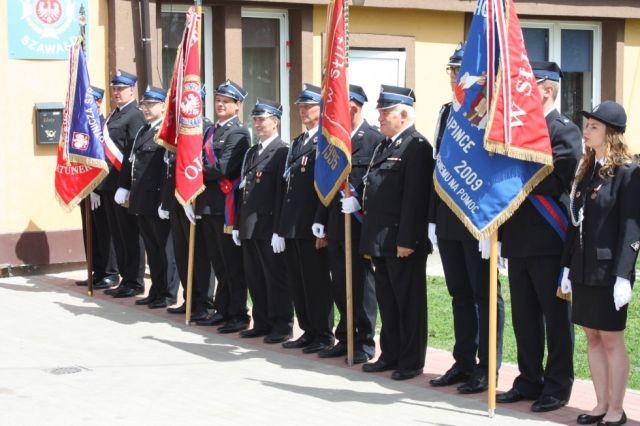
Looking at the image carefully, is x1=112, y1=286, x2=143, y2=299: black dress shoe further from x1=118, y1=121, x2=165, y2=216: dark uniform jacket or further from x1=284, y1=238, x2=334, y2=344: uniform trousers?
x1=284, y1=238, x2=334, y2=344: uniform trousers

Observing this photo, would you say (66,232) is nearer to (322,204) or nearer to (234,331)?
(234,331)

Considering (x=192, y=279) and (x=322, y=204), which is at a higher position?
(x=322, y=204)

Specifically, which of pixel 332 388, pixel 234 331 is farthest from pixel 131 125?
pixel 332 388

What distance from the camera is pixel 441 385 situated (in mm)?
8438

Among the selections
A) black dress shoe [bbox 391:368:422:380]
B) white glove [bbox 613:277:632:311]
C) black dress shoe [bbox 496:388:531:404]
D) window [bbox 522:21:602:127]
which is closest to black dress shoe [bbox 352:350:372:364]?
black dress shoe [bbox 391:368:422:380]

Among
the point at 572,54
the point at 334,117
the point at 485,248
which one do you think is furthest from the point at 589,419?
A: the point at 572,54

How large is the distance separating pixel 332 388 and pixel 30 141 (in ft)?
21.6

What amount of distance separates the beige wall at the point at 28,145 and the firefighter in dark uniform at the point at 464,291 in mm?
6509

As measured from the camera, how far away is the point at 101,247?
1323cm

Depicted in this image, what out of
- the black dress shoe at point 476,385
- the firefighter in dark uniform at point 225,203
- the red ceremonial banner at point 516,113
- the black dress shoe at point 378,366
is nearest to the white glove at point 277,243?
the firefighter in dark uniform at point 225,203

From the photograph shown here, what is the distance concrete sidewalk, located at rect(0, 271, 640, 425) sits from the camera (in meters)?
7.61

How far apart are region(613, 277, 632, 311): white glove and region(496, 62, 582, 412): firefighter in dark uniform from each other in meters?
0.73

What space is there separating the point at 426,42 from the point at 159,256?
5.83 metres

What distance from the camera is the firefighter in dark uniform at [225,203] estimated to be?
10844 mm
